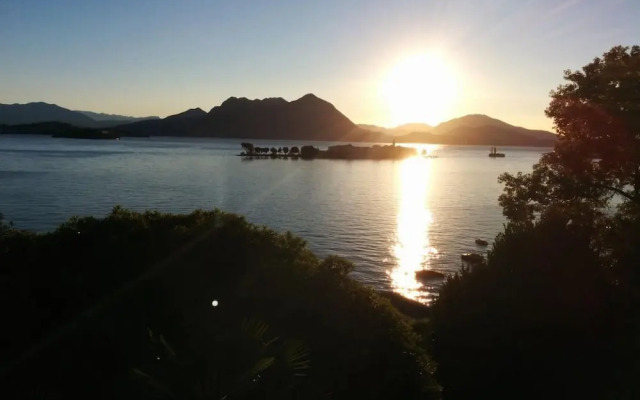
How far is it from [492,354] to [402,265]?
3460 cm

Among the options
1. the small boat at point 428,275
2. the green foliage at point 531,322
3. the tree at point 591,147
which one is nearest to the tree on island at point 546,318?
the green foliage at point 531,322

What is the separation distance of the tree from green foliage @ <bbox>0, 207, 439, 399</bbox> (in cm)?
1285

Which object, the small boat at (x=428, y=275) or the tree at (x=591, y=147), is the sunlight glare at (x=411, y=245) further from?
the tree at (x=591, y=147)

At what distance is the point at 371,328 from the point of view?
13516 millimetres

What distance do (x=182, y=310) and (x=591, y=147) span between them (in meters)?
21.0

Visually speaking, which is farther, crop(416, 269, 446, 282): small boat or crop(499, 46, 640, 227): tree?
crop(416, 269, 446, 282): small boat

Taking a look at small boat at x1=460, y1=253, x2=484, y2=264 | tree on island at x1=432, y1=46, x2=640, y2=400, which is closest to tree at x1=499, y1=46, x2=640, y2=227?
tree on island at x1=432, y1=46, x2=640, y2=400

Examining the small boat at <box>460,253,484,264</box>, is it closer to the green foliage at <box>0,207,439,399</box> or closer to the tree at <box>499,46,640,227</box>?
the tree at <box>499,46,640,227</box>

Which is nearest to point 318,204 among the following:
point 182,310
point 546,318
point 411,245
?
point 411,245

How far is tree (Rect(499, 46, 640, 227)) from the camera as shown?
2431cm

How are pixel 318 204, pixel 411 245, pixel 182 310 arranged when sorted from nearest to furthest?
pixel 182 310 < pixel 411 245 < pixel 318 204

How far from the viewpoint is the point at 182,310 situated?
14.2m

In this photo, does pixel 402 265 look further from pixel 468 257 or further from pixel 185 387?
pixel 185 387

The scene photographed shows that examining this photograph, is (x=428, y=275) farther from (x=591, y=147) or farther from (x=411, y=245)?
(x=591, y=147)
